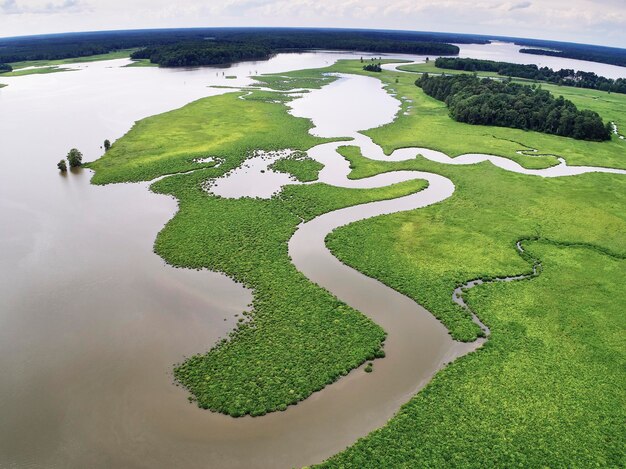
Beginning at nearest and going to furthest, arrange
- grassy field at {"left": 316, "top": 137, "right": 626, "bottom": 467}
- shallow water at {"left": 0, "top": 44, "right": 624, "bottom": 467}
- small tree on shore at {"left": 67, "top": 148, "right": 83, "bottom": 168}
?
1. grassy field at {"left": 316, "top": 137, "right": 626, "bottom": 467}
2. shallow water at {"left": 0, "top": 44, "right": 624, "bottom": 467}
3. small tree on shore at {"left": 67, "top": 148, "right": 83, "bottom": 168}

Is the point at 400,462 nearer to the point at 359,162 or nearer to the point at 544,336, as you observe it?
the point at 544,336

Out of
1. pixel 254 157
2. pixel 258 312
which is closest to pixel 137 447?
pixel 258 312

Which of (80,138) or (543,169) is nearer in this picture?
(543,169)

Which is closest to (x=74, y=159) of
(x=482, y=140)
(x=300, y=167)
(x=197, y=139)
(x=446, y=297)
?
(x=197, y=139)

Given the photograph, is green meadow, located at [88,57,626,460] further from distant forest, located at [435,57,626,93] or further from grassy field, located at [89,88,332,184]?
distant forest, located at [435,57,626,93]

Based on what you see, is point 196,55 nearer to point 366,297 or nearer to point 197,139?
point 197,139

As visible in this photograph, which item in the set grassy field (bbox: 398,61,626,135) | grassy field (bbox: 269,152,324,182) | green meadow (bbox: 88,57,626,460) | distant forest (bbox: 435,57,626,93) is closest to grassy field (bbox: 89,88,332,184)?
green meadow (bbox: 88,57,626,460)
